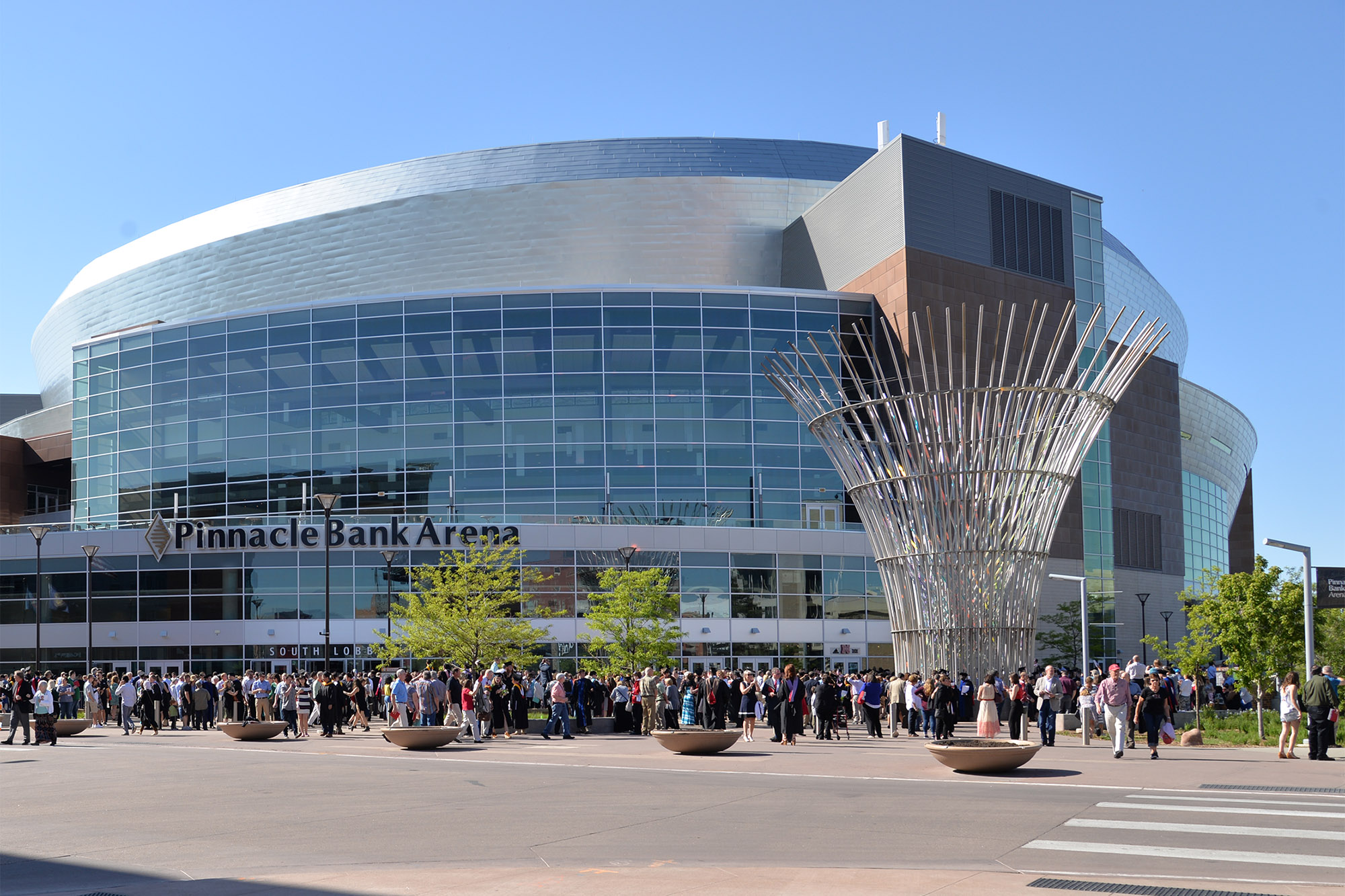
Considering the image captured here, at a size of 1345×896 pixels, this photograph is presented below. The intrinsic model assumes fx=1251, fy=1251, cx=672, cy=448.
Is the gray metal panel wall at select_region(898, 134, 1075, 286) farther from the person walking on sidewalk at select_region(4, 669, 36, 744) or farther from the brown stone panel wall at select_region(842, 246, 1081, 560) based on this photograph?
the person walking on sidewalk at select_region(4, 669, 36, 744)

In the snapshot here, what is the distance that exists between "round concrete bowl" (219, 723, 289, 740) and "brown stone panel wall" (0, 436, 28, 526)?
49.9 meters

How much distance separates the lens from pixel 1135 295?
7531 cm

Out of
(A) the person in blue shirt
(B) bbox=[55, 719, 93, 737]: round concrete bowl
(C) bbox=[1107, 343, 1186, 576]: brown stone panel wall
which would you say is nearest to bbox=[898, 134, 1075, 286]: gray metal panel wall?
(C) bbox=[1107, 343, 1186, 576]: brown stone panel wall

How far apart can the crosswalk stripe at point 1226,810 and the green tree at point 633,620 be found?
98.5 feet

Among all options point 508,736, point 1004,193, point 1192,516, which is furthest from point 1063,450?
point 1192,516

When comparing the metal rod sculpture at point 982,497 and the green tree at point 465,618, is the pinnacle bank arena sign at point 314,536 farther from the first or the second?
the metal rod sculpture at point 982,497

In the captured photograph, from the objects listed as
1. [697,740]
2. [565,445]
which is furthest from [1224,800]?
[565,445]

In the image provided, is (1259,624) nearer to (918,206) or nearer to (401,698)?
(401,698)

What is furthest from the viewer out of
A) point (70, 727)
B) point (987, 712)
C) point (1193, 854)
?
point (70, 727)

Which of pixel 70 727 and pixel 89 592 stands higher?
pixel 89 592

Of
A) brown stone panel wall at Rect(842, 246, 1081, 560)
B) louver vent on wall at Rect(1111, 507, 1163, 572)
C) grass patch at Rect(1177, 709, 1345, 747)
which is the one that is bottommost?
grass patch at Rect(1177, 709, 1345, 747)

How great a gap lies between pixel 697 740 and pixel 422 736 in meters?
5.77

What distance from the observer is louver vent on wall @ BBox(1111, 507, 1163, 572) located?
59188 millimetres

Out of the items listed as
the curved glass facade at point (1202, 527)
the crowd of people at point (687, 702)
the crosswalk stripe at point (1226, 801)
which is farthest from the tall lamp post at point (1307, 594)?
the curved glass facade at point (1202, 527)
